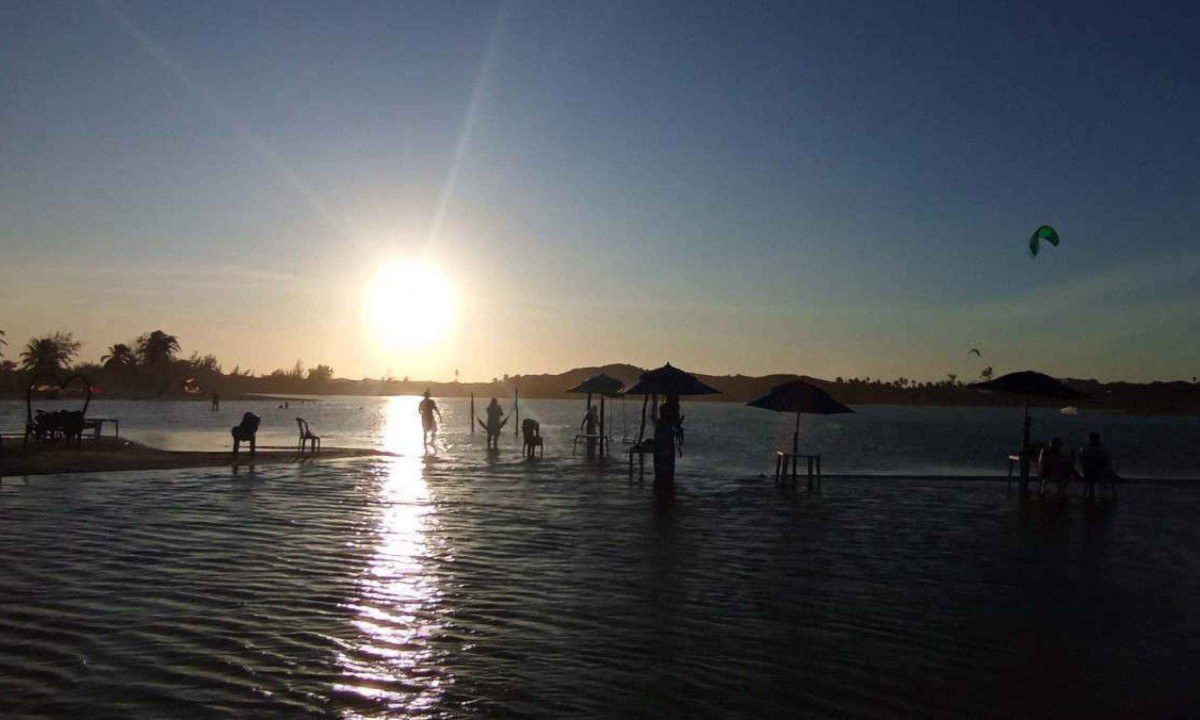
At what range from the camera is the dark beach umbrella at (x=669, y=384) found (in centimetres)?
2272

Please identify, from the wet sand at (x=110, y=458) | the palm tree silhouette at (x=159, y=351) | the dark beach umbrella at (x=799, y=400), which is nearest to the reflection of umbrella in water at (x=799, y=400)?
the dark beach umbrella at (x=799, y=400)

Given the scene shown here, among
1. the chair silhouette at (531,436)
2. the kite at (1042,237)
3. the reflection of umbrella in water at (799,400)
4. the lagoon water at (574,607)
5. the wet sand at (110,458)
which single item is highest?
the kite at (1042,237)

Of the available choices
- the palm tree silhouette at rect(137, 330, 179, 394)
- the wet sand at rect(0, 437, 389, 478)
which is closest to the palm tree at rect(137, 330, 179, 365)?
the palm tree silhouette at rect(137, 330, 179, 394)

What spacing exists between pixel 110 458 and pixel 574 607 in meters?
17.9

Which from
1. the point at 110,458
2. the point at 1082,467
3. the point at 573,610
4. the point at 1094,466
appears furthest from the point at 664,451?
the point at 110,458

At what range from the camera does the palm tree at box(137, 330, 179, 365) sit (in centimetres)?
14602

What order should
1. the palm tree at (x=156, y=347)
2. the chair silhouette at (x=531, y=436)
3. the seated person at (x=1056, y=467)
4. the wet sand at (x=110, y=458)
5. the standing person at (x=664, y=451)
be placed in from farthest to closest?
1. the palm tree at (x=156, y=347)
2. the chair silhouette at (x=531, y=436)
3. the standing person at (x=664, y=451)
4. the wet sand at (x=110, y=458)
5. the seated person at (x=1056, y=467)

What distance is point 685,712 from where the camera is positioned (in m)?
5.41

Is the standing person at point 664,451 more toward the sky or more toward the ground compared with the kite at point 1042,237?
more toward the ground

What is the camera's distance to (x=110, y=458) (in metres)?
22.1

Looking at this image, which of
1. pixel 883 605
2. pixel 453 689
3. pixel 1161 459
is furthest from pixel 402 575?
pixel 1161 459

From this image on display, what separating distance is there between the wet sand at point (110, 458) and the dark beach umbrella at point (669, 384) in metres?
8.52

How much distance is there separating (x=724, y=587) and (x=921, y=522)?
6.74m

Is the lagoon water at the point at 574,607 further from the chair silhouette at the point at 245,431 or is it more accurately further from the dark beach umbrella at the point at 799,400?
the chair silhouette at the point at 245,431
